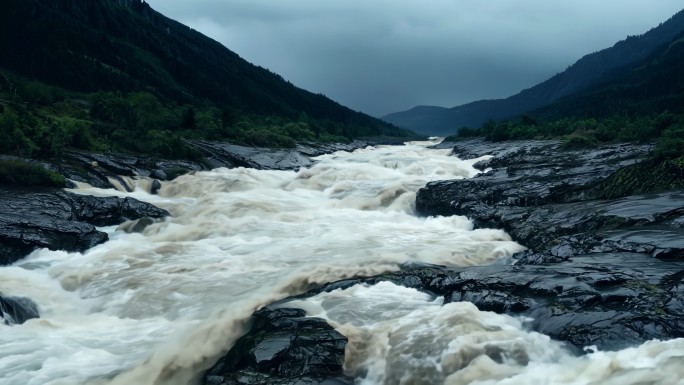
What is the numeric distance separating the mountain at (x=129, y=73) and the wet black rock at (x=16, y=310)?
86.9 ft

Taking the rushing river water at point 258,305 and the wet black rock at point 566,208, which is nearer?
the rushing river water at point 258,305

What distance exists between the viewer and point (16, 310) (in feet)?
34.2

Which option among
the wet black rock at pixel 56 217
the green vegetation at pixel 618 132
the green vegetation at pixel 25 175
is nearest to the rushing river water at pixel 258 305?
the wet black rock at pixel 56 217

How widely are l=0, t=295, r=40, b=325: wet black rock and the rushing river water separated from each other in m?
0.30

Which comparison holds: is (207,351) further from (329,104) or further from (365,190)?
(329,104)

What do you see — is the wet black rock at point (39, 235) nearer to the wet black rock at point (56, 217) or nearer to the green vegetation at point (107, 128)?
the wet black rock at point (56, 217)

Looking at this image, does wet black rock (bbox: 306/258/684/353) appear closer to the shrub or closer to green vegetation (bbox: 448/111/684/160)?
green vegetation (bbox: 448/111/684/160)

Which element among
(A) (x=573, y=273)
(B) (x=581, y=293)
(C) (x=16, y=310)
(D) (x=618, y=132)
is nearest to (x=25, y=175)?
(C) (x=16, y=310)

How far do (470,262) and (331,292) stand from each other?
453cm

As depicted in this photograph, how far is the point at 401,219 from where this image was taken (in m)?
20.8

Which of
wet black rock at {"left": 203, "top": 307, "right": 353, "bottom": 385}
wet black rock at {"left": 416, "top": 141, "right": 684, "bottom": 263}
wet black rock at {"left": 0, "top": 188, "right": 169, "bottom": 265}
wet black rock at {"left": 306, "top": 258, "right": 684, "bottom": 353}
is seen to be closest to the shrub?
wet black rock at {"left": 416, "top": 141, "right": 684, "bottom": 263}

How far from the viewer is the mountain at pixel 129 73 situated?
5366 centimetres

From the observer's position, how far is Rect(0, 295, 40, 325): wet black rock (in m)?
10.1

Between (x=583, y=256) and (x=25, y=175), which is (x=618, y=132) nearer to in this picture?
(x=583, y=256)
